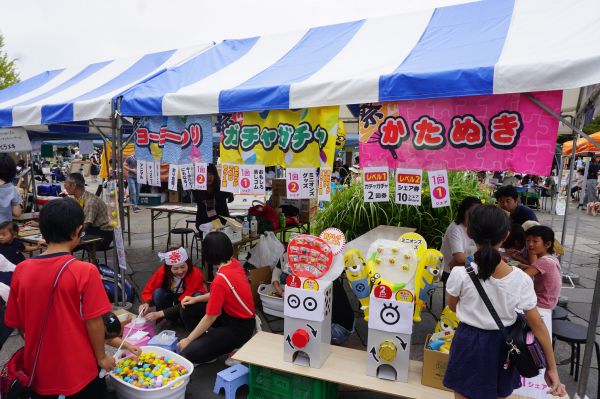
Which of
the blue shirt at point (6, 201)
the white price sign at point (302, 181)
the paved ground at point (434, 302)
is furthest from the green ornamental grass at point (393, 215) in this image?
the blue shirt at point (6, 201)

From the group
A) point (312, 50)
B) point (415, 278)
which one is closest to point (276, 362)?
point (415, 278)

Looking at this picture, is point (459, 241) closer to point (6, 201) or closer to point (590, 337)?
point (590, 337)

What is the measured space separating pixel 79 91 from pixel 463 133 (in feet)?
16.9

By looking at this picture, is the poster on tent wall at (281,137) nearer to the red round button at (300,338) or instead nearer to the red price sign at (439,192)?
the red price sign at (439,192)

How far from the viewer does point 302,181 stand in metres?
3.90

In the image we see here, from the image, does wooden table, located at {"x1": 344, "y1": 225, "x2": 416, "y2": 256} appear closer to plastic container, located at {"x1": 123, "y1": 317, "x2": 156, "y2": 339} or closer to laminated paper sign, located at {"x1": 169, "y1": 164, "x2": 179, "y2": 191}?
laminated paper sign, located at {"x1": 169, "y1": 164, "x2": 179, "y2": 191}

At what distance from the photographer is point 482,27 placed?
3531 millimetres

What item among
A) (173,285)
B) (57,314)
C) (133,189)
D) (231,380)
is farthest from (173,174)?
(133,189)

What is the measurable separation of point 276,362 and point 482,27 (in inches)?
135

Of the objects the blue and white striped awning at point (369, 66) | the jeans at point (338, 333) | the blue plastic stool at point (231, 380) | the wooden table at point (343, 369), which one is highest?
the blue and white striped awning at point (369, 66)

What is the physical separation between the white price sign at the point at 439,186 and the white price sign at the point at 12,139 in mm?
5929

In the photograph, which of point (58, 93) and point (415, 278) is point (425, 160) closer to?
point (415, 278)

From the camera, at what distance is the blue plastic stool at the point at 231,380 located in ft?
9.96

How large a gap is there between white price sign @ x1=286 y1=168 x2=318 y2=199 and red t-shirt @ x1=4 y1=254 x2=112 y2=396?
2191 millimetres
